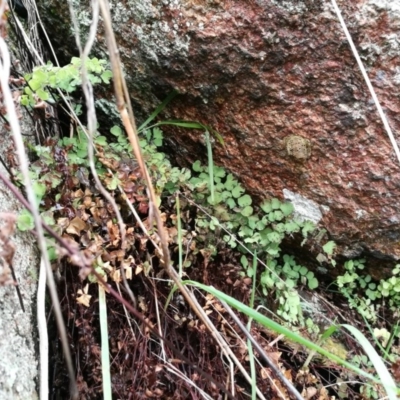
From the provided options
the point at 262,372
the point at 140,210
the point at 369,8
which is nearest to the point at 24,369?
the point at 140,210

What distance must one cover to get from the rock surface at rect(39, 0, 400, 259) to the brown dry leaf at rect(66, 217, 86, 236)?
1.58 ft

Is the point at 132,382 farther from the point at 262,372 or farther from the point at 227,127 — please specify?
the point at 227,127

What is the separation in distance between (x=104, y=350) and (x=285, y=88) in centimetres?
89

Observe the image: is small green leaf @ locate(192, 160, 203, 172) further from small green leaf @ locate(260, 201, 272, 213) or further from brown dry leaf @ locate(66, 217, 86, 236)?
brown dry leaf @ locate(66, 217, 86, 236)

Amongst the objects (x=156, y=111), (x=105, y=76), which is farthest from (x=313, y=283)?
(x=105, y=76)

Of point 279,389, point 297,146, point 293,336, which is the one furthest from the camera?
point 297,146

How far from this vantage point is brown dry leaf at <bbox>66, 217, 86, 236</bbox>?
1.24 meters

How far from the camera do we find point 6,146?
49.5 inches

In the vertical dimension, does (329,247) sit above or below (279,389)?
above

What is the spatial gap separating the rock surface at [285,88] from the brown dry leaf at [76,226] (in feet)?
1.58

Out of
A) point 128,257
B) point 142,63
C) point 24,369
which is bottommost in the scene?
point 24,369

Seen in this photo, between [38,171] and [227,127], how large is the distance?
601 millimetres

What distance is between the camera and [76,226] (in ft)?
4.09

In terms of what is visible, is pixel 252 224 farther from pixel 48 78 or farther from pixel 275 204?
pixel 48 78
